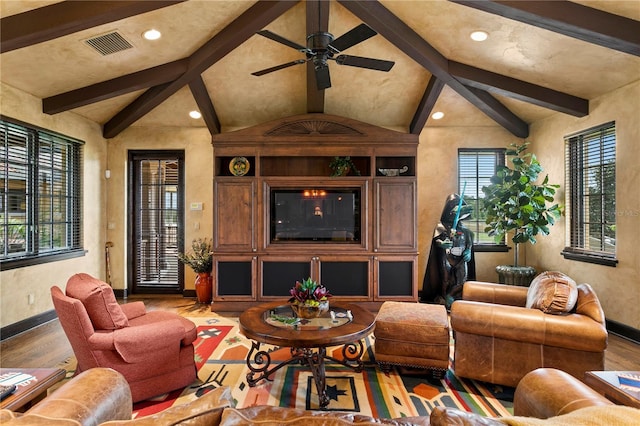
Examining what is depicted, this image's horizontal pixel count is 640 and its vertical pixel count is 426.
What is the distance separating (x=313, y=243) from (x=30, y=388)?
355 centimetres

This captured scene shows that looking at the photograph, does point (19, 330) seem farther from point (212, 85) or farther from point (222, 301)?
point (212, 85)

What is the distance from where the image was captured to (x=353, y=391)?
2.67 metres

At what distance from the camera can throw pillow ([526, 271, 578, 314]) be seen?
263cm

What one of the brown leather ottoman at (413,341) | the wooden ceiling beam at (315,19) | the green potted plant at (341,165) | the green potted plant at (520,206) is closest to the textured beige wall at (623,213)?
the green potted plant at (520,206)

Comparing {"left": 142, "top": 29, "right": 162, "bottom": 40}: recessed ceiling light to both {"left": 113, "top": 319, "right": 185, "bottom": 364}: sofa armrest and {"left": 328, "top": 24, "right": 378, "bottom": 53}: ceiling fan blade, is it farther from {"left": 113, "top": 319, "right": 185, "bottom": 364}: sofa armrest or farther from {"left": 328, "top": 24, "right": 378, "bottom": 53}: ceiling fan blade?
{"left": 113, "top": 319, "right": 185, "bottom": 364}: sofa armrest

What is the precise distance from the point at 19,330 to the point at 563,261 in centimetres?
662

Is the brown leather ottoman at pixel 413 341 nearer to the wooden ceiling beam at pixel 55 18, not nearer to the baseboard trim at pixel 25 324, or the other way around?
the wooden ceiling beam at pixel 55 18

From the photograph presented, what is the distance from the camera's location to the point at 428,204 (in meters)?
→ 5.66

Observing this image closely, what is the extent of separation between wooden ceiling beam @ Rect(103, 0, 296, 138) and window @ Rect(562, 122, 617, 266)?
12.5 feet

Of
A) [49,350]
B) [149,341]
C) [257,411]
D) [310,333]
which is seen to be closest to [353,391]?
[310,333]

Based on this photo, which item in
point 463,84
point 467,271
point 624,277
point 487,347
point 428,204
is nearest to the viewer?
point 487,347

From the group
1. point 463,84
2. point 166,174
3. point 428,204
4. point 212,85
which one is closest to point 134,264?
point 166,174

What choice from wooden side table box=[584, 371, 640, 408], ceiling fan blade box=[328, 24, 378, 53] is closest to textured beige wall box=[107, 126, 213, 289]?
ceiling fan blade box=[328, 24, 378, 53]

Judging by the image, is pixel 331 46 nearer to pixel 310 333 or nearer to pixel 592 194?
pixel 310 333
